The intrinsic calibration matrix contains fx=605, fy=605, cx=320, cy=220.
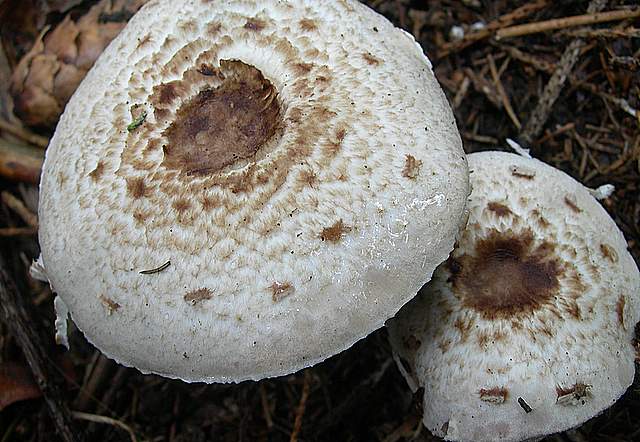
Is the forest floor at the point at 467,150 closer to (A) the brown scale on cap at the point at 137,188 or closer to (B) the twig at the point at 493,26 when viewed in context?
(B) the twig at the point at 493,26

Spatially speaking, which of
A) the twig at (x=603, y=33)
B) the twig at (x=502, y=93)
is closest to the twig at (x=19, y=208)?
the twig at (x=502, y=93)

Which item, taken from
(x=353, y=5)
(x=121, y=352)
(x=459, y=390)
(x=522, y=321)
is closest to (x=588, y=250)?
(x=522, y=321)

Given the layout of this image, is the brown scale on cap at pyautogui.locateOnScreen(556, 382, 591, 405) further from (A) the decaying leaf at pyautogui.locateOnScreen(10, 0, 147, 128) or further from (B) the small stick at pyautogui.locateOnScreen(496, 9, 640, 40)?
(A) the decaying leaf at pyautogui.locateOnScreen(10, 0, 147, 128)

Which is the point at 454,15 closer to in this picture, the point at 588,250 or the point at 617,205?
the point at 617,205

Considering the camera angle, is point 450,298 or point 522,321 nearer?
point 522,321

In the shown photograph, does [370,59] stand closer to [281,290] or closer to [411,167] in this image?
[411,167]

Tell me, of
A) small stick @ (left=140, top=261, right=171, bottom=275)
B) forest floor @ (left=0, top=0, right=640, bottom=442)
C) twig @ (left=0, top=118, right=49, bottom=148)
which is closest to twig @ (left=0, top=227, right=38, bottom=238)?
forest floor @ (left=0, top=0, right=640, bottom=442)
